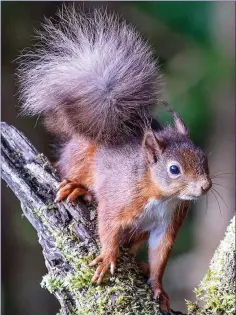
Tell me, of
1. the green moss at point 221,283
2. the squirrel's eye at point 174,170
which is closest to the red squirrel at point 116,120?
the squirrel's eye at point 174,170

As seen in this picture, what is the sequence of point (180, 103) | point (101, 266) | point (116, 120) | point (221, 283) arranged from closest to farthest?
point (221, 283), point (101, 266), point (116, 120), point (180, 103)

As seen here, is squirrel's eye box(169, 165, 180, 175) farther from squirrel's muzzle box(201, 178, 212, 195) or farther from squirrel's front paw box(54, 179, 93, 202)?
squirrel's front paw box(54, 179, 93, 202)

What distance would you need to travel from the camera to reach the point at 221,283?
173cm

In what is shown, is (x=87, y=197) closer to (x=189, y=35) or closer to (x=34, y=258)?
(x=34, y=258)

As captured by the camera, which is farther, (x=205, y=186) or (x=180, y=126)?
(x=180, y=126)

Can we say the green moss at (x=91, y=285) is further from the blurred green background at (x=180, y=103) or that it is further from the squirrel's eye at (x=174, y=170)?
the blurred green background at (x=180, y=103)

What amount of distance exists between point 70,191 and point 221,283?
1.87 ft

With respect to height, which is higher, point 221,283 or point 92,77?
point 92,77

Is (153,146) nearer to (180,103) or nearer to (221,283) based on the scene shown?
(221,283)

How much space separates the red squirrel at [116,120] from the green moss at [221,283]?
17 centimetres

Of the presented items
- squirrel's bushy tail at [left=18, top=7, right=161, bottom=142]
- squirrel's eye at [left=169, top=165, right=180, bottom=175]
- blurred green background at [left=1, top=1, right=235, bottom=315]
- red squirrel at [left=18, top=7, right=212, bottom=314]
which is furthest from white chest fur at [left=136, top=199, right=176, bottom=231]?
blurred green background at [left=1, top=1, right=235, bottom=315]

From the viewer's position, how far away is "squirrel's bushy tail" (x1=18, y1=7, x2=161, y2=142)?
6.52ft

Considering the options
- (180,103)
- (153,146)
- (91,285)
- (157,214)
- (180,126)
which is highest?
(180,103)

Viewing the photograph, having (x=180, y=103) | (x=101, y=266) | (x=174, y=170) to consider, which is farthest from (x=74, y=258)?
(x=180, y=103)
